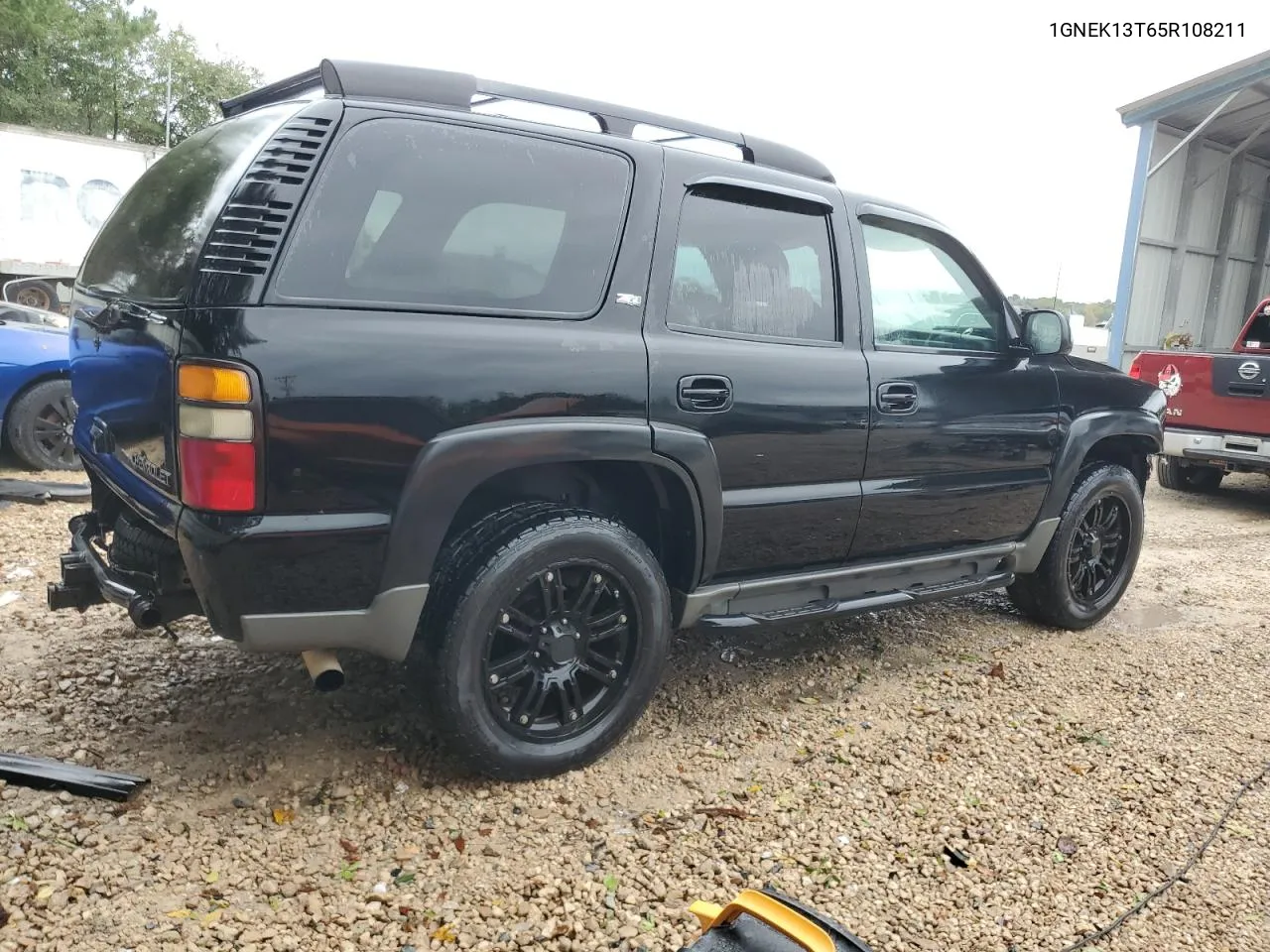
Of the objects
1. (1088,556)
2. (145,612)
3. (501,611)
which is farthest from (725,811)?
(1088,556)

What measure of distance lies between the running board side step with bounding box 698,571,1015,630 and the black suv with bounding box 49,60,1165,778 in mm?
18

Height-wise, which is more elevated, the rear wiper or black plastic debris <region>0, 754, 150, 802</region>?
the rear wiper

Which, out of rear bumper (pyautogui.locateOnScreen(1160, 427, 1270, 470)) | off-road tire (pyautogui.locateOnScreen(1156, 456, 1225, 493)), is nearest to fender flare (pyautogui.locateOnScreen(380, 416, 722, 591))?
rear bumper (pyautogui.locateOnScreen(1160, 427, 1270, 470))

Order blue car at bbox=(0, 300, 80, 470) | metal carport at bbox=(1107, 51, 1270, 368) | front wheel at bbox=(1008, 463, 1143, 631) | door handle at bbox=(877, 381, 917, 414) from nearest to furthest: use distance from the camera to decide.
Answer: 1. door handle at bbox=(877, 381, 917, 414)
2. front wheel at bbox=(1008, 463, 1143, 631)
3. blue car at bbox=(0, 300, 80, 470)
4. metal carport at bbox=(1107, 51, 1270, 368)

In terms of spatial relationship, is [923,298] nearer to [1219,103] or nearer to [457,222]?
[457,222]

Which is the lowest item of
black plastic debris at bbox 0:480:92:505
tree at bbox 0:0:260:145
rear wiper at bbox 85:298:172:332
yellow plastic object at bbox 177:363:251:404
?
black plastic debris at bbox 0:480:92:505

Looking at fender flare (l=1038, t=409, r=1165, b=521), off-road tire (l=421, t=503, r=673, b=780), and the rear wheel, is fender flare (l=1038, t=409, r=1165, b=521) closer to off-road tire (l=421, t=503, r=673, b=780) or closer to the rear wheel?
off-road tire (l=421, t=503, r=673, b=780)

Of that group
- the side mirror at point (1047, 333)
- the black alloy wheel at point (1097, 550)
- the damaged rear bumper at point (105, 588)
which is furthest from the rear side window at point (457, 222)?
the black alloy wheel at point (1097, 550)

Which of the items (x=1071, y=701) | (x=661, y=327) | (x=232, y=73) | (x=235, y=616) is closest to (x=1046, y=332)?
(x=1071, y=701)

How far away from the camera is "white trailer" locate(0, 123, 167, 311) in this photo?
14742mm

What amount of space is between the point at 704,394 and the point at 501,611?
0.90 metres

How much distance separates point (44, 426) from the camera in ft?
20.0

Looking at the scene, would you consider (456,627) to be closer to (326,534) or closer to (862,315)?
(326,534)

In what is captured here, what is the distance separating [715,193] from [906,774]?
1.97 meters
